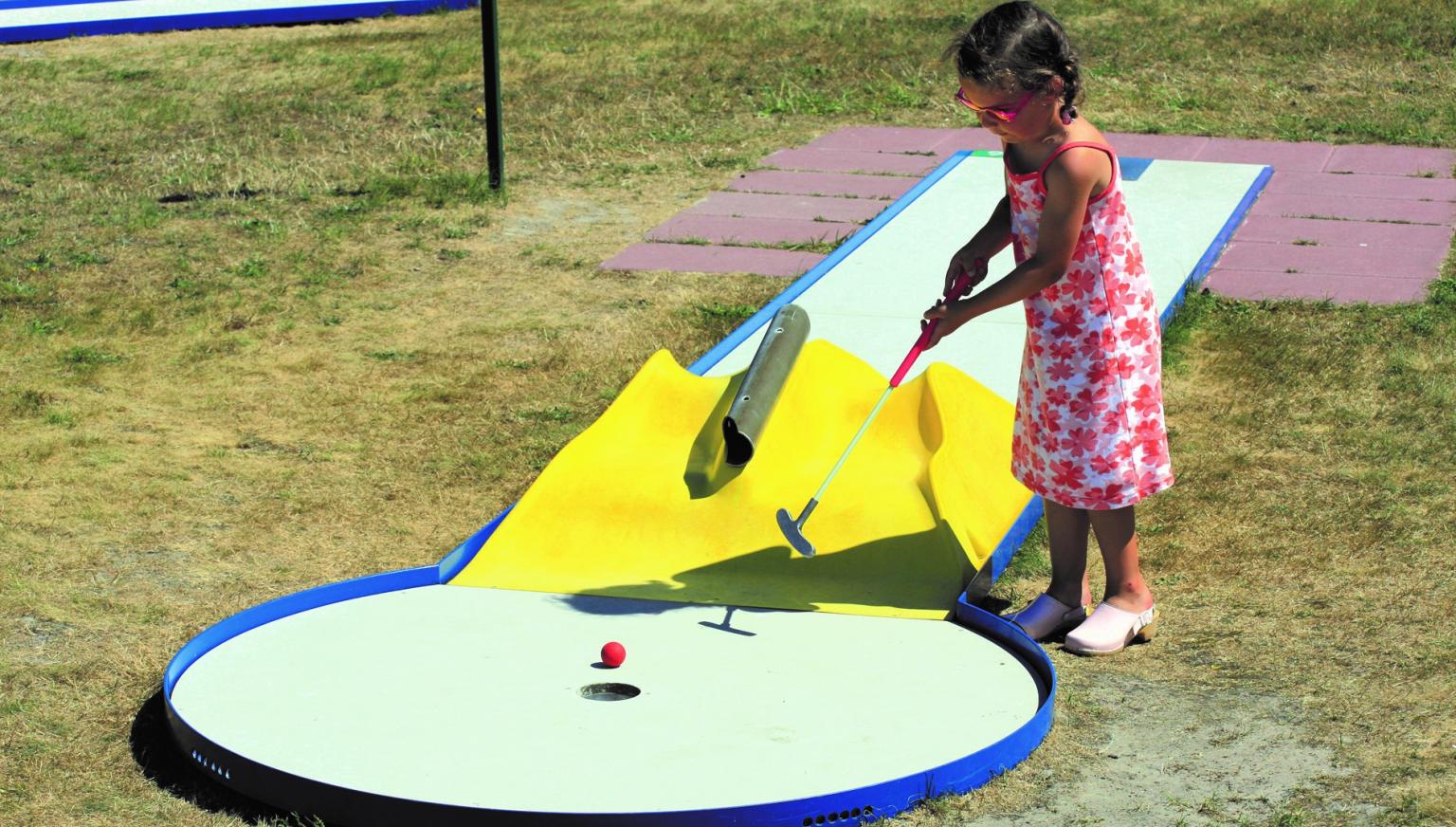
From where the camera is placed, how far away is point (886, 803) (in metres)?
2.95

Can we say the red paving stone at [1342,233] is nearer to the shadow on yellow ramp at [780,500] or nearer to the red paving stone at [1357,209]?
the red paving stone at [1357,209]

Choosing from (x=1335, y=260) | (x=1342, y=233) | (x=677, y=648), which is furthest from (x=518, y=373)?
(x=1342, y=233)

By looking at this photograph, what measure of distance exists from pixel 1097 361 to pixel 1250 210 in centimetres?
424

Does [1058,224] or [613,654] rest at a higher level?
[1058,224]

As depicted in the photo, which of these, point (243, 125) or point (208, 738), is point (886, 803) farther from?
point (243, 125)

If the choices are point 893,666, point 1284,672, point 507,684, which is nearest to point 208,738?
point 507,684

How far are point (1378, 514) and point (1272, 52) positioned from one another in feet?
23.8

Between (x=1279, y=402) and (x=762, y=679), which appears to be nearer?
(x=762, y=679)

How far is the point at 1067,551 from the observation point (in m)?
3.73

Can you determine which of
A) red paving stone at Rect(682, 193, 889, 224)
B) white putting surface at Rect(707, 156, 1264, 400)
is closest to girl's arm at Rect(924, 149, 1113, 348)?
white putting surface at Rect(707, 156, 1264, 400)

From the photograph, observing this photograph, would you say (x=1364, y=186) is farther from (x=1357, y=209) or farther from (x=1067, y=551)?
(x=1067, y=551)

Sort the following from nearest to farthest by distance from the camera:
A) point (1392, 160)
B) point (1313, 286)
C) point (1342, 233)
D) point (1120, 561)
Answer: point (1120, 561)
point (1313, 286)
point (1342, 233)
point (1392, 160)

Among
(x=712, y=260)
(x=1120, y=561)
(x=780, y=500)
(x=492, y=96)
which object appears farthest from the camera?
(x=492, y=96)

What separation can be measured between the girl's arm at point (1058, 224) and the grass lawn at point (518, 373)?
82cm
